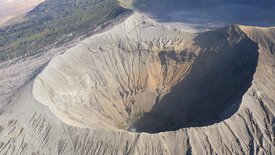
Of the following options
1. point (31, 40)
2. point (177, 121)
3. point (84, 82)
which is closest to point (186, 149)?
point (177, 121)

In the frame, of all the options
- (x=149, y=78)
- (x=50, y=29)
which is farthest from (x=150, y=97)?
(x=50, y=29)

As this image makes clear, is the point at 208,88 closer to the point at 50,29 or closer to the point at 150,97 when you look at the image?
the point at 150,97

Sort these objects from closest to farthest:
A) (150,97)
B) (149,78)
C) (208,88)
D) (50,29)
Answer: (208,88) → (150,97) → (149,78) → (50,29)

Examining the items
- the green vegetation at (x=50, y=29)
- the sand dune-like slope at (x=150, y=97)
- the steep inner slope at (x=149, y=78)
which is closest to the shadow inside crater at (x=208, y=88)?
the steep inner slope at (x=149, y=78)

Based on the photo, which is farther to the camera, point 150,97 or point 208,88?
point 150,97

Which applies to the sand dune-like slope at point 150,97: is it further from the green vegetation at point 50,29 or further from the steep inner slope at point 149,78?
the green vegetation at point 50,29

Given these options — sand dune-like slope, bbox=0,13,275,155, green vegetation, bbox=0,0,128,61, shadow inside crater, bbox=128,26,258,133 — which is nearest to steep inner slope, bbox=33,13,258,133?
shadow inside crater, bbox=128,26,258,133
